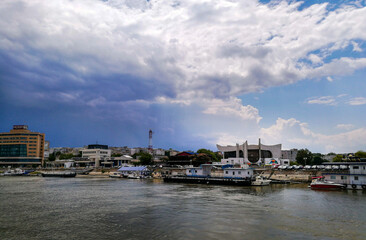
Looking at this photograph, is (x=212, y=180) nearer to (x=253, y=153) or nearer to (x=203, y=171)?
(x=203, y=171)

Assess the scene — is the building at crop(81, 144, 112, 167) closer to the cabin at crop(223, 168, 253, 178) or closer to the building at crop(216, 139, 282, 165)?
the building at crop(216, 139, 282, 165)

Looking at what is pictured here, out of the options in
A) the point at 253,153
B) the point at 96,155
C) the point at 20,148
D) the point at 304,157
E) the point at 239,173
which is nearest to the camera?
the point at 239,173

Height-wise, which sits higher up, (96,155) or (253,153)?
(253,153)

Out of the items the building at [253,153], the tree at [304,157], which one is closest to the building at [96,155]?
the building at [253,153]

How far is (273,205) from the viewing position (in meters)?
39.2

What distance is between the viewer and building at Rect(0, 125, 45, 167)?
18725 cm

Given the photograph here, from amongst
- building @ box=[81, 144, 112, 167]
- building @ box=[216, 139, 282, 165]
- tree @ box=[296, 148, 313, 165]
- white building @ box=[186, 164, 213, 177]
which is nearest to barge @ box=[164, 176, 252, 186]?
Answer: white building @ box=[186, 164, 213, 177]

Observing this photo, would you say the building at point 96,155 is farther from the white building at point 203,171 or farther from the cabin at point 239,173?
the cabin at point 239,173

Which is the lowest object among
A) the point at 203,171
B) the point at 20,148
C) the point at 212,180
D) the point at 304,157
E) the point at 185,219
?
the point at 212,180

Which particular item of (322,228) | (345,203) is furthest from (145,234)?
(345,203)

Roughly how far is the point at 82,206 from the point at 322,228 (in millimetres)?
32037

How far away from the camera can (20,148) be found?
188m

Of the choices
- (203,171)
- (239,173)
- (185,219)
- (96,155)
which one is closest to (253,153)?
(203,171)

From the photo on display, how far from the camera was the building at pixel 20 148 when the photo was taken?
187250 mm
